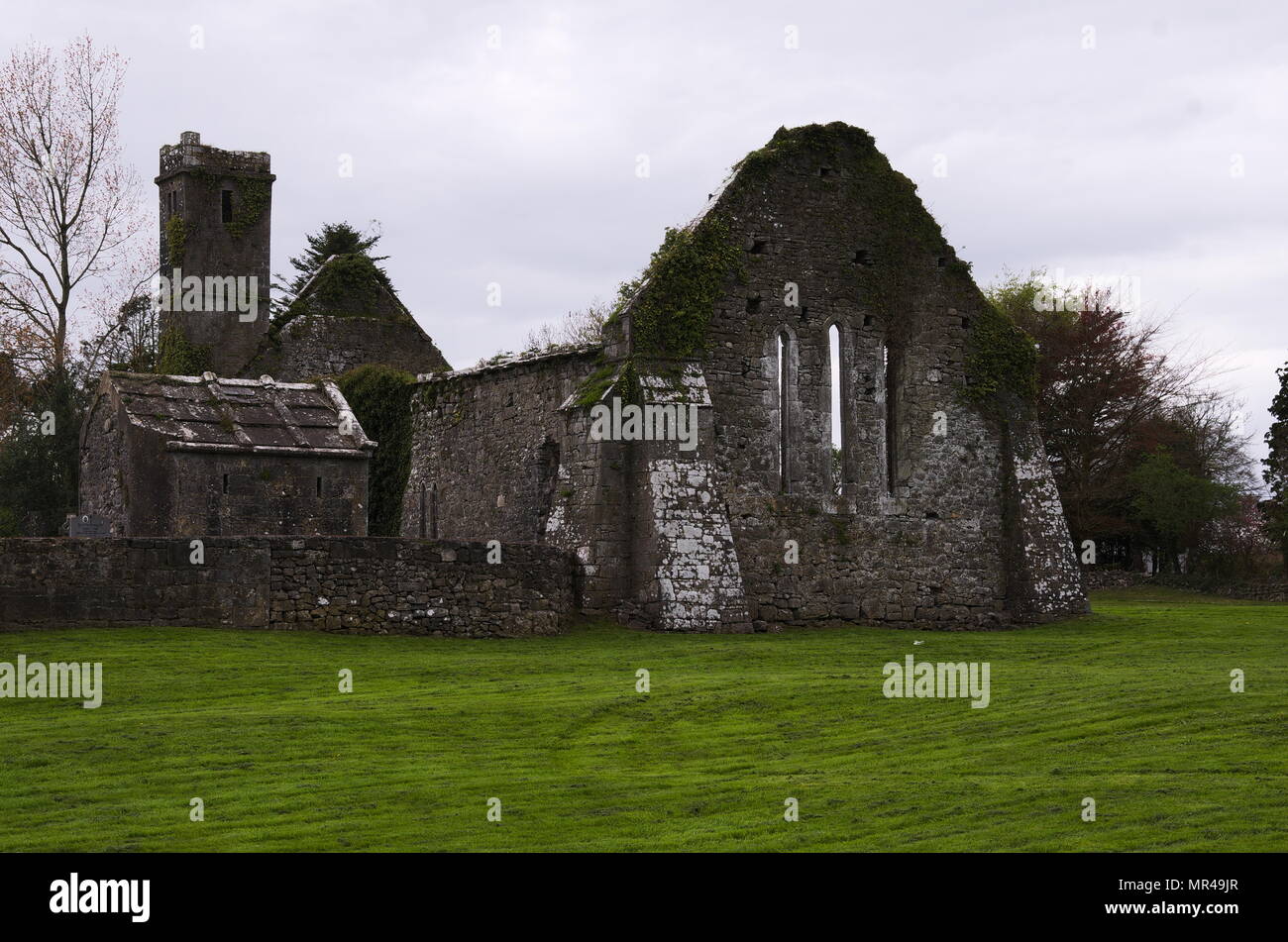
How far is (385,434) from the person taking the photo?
35.9 meters

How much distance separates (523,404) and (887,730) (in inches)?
632

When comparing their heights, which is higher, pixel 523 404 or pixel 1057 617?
pixel 523 404

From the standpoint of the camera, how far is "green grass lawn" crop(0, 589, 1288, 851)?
11.6 metres

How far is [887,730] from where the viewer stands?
54.2ft

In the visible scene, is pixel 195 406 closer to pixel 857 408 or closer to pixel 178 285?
pixel 857 408

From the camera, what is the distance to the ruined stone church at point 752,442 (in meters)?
27.6

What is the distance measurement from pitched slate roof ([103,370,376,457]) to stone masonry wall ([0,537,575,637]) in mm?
5676

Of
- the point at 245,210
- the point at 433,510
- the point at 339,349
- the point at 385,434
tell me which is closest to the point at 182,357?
the point at 339,349

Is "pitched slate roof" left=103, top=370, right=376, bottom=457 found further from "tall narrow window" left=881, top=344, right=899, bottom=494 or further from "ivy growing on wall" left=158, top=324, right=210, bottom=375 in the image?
"ivy growing on wall" left=158, top=324, right=210, bottom=375

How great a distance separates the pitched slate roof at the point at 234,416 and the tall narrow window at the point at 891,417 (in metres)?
9.97

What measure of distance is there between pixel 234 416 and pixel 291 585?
22.8 feet
